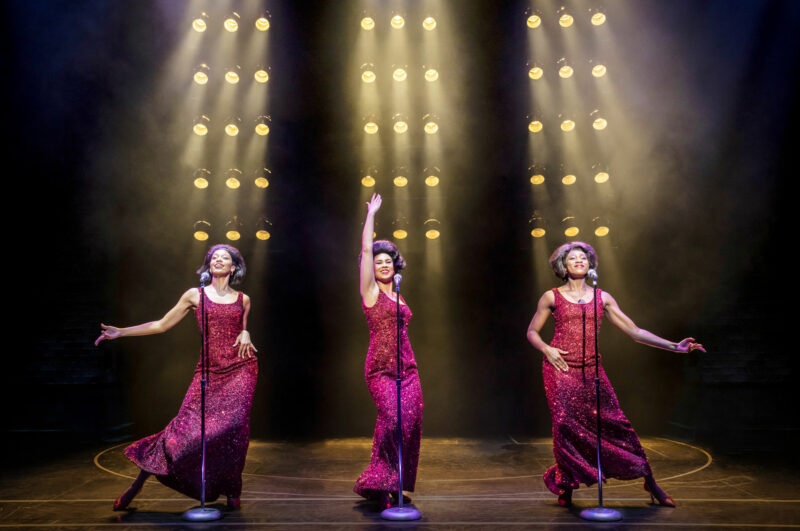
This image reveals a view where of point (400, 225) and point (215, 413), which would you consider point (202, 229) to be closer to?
point (400, 225)

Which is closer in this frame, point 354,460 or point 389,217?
point 354,460

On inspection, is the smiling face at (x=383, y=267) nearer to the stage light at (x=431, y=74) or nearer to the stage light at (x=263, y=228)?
the stage light at (x=431, y=74)

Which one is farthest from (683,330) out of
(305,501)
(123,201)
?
(123,201)

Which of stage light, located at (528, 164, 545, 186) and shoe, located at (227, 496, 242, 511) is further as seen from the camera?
stage light, located at (528, 164, 545, 186)

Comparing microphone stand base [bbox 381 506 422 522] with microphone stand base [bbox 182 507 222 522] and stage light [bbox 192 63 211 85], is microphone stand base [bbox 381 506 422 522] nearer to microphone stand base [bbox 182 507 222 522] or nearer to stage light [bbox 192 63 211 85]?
microphone stand base [bbox 182 507 222 522]

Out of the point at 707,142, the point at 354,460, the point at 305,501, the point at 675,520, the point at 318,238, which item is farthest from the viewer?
the point at 318,238

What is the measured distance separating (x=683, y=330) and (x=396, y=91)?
4262 millimetres

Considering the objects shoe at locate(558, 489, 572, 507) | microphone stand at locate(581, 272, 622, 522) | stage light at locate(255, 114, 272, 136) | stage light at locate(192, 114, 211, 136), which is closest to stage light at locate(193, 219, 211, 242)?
stage light at locate(192, 114, 211, 136)

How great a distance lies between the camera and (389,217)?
673cm

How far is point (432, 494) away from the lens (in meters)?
3.99

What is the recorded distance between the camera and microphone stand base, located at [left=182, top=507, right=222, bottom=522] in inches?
130

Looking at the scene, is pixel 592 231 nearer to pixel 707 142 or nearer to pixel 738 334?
pixel 707 142

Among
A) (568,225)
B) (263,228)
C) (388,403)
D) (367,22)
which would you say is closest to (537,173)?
(568,225)

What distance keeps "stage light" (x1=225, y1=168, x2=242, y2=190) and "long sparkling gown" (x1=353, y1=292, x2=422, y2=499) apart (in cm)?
320
